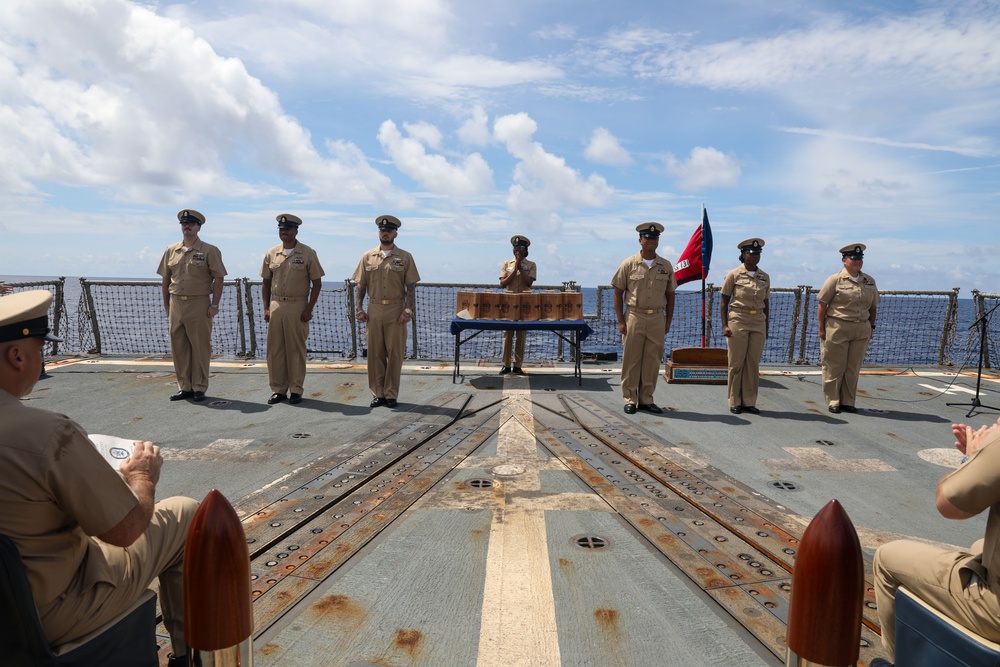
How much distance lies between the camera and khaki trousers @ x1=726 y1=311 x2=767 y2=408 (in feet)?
22.2

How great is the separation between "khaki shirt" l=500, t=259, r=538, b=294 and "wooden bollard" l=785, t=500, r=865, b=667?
7.15 meters

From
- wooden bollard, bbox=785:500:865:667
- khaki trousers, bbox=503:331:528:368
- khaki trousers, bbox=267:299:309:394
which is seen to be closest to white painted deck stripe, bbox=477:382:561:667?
wooden bollard, bbox=785:500:865:667

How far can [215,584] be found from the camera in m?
1.60

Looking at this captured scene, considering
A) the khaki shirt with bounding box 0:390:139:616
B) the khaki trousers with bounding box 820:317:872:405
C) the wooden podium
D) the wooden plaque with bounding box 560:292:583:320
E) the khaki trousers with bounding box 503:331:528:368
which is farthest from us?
the khaki trousers with bounding box 503:331:528:368

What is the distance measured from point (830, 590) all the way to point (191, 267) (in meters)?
7.08

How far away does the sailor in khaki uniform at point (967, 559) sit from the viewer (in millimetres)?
1715

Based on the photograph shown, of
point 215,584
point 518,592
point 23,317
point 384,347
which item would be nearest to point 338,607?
point 518,592

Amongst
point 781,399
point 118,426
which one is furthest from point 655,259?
point 118,426

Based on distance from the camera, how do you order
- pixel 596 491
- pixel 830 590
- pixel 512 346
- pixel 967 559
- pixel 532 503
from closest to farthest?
pixel 830 590
pixel 967 559
pixel 532 503
pixel 596 491
pixel 512 346

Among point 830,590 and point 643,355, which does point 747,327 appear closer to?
point 643,355

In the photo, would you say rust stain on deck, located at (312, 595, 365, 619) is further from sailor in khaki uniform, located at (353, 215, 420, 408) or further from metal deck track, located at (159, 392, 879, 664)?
sailor in khaki uniform, located at (353, 215, 420, 408)

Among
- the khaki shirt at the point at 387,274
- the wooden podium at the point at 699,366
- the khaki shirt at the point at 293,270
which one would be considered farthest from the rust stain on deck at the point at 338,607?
the wooden podium at the point at 699,366

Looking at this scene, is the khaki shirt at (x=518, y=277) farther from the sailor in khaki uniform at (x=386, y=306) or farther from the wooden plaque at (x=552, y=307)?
the sailor in khaki uniform at (x=386, y=306)

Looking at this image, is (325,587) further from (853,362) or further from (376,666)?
(853,362)
